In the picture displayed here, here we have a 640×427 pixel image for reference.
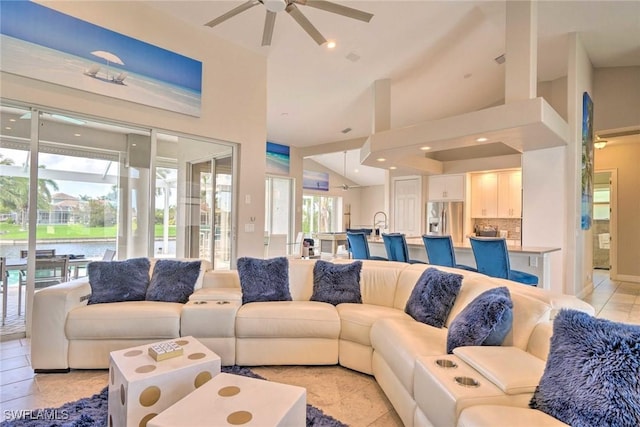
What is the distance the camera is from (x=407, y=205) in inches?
339

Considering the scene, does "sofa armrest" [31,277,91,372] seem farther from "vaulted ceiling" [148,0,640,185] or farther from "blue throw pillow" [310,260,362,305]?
"vaulted ceiling" [148,0,640,185]

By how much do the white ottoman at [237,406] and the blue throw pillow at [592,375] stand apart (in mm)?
1033

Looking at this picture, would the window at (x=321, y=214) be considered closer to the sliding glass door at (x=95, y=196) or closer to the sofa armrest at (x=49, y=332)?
the sliding glass door at (x=95, y=196)

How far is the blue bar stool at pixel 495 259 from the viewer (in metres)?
3.50

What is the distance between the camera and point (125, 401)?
166 cm

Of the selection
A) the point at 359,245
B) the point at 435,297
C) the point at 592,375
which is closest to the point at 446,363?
the point at 592,375

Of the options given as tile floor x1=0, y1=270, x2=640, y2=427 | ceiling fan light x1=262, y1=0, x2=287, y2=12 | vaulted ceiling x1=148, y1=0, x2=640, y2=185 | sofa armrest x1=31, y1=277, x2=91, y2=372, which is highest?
vaulted ceiling x1=148, y1=0, x2=640, y2=185

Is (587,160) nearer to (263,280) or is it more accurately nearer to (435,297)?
(435,297)

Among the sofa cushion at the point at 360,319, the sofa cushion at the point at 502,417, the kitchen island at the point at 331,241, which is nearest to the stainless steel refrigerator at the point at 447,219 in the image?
the kitchen island at the point at 331,241

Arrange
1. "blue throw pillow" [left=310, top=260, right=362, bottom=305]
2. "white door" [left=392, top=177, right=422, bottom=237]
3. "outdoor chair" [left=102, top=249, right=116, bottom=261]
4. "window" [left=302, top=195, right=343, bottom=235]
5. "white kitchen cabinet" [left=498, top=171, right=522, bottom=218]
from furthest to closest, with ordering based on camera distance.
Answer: "window" [left=302, top=195, right=343, bottom=235], "white door" [left=392, top=177, right=422, bottom=237], "white kitchen cabinet" [left=498, top=171, right=522, bottom=218], "outdoor chair" [left=102, top=249, right=116, bottom=261], "blue throw pillow" [left=310, top=260, right=362, bottom=305]

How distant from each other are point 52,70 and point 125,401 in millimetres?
3373

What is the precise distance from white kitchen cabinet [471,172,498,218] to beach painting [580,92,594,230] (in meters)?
1.91

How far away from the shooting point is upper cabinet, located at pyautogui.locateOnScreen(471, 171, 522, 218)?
719 centimetres

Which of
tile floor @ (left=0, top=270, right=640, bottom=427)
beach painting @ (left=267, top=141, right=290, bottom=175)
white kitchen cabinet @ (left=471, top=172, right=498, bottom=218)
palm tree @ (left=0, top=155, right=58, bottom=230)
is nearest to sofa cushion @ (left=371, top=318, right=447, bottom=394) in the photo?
tile floor @ (left=0, top=270, right=640, bottom=427)
